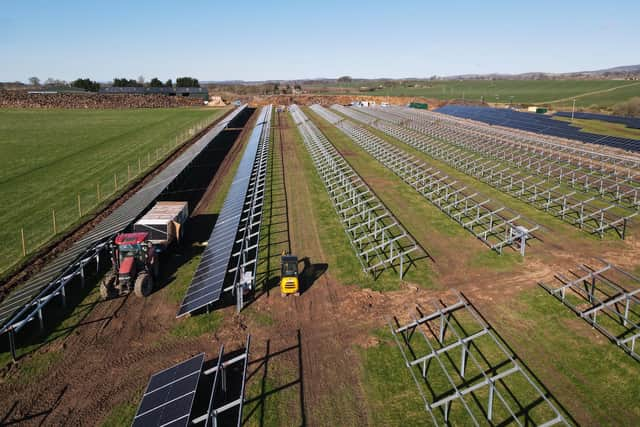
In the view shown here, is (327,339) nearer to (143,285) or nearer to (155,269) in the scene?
(143,285)

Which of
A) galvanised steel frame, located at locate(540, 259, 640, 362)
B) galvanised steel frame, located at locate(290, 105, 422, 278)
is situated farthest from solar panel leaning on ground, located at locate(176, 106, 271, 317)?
galvanised steel frame, located at locate(540, 259, 640, 362)

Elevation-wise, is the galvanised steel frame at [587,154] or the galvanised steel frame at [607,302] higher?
the galvanised steel frame at [587,154]

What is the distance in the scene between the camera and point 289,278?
1908cm

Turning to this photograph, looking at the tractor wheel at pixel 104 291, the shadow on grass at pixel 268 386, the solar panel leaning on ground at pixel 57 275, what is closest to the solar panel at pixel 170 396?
the shadow on grass at pixel 268 386

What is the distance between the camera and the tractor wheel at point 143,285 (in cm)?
1883

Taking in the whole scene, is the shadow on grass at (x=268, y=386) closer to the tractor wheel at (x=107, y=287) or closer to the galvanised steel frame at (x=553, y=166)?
the tractor wheel at (x=107, y=287)

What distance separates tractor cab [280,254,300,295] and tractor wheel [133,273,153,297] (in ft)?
19.8

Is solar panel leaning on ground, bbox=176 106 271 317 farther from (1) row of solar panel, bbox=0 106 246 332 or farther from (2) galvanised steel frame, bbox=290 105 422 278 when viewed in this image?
(2) galvanised steel frame, bbox=290 105 422 278

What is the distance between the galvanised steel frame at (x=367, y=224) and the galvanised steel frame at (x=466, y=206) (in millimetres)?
4544

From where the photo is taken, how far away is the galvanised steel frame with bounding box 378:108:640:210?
1351 inches

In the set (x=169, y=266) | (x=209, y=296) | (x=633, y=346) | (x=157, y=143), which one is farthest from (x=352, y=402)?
(x=157, y=143)

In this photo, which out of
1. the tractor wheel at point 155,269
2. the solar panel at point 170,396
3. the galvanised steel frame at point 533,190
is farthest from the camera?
the galvanised steel frame at point 533,190

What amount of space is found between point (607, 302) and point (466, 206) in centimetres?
1227

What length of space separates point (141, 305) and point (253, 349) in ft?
20.5
